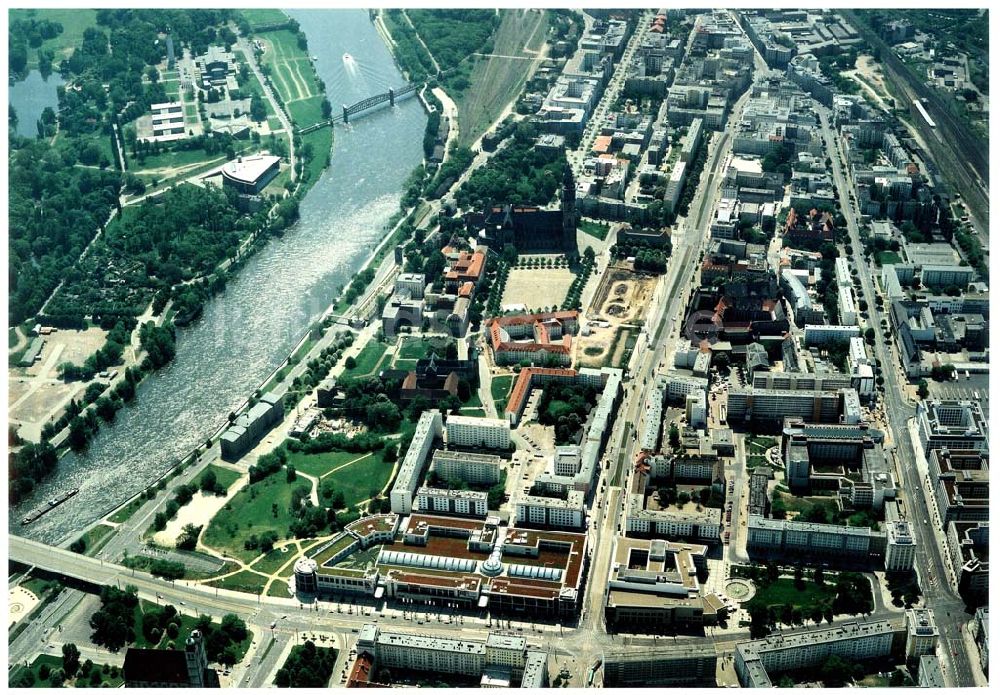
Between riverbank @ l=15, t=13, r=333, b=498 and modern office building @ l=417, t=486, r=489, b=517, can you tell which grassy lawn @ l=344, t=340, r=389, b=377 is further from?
modern office building @ l=417, t=486, r=489, b=517

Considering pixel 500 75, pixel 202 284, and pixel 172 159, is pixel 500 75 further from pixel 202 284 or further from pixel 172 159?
pixel 202 284

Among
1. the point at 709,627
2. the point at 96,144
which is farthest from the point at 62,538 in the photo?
the point at 96,144

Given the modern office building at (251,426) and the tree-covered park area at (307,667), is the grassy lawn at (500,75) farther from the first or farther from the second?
the tree-covered park area at (307,667)

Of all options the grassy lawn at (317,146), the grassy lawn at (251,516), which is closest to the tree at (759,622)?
the grassy lawn at (251,516)

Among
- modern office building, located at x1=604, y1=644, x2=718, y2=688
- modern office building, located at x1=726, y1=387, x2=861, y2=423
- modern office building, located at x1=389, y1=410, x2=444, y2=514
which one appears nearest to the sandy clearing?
modern office building, located at x1=389, y1=410, x2=444, y2=514

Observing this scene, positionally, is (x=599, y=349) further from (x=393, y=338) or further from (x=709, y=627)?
(x=709, y=627)

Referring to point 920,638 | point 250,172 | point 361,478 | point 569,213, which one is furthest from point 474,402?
point 250,172
